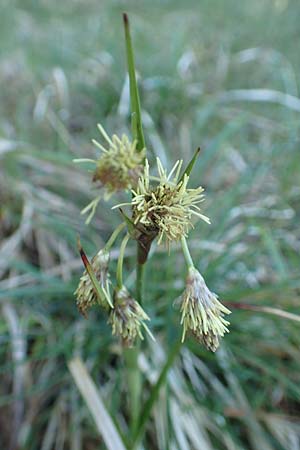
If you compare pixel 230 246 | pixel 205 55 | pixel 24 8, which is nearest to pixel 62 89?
pixel 205 55

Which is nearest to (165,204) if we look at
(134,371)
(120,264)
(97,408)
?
(120,264)

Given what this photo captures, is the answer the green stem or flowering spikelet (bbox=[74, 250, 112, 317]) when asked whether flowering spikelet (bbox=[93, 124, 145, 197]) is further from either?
the green stem

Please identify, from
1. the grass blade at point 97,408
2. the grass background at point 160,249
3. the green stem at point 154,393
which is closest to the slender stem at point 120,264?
the grass background at point 160,249

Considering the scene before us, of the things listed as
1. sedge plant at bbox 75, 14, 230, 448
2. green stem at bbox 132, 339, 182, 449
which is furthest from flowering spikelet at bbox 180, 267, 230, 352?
green stem at bbox 132, 339, 182, 449

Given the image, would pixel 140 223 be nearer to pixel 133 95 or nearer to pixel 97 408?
pixel 133 95

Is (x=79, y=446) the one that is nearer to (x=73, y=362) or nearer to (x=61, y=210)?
(x=73, y=362)

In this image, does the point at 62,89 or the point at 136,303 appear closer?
the point at 136,303

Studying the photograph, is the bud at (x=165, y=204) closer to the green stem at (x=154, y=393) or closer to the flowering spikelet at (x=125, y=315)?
the flowering spikelet at (x=125, y=315)

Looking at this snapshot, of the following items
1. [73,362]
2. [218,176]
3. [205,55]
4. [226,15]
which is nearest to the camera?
[73,362]
